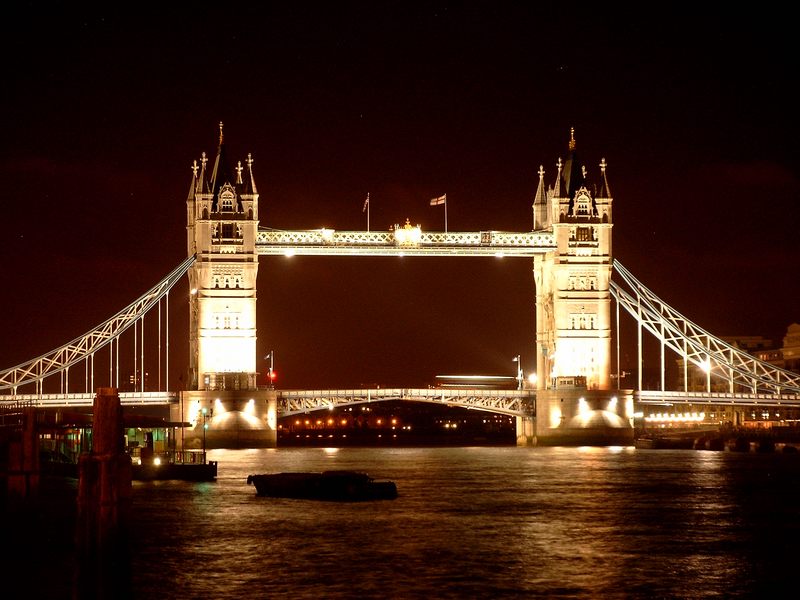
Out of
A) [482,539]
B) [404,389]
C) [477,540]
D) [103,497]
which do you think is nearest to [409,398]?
[404,389]

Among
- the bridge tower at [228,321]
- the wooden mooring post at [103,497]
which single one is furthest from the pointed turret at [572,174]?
the wooden mooring post at [103,497]

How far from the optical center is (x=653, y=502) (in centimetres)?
5212

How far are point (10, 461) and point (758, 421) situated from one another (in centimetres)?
9081

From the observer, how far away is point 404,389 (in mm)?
94250

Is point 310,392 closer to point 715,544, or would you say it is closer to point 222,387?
point 222,387

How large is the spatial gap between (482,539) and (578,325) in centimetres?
5703

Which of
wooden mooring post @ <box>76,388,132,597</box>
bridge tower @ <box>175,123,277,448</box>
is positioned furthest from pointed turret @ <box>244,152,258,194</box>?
wooden mooring post @ <box>76,388,132,597</box>

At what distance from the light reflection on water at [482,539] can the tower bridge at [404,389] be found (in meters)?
25.1

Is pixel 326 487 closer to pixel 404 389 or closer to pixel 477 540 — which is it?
pixel 477 540

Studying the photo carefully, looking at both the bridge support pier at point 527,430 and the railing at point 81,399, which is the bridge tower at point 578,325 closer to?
the bridge support pier at point 527,430

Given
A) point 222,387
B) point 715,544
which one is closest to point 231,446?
point 222,387

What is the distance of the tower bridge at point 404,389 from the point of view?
91.8 meters

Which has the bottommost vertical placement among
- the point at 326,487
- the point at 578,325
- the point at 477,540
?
the point at 477,540

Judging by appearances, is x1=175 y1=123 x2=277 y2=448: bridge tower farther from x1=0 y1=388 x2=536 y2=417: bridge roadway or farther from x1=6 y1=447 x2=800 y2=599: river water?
x1=6 y1=447 x2=800 y2=599: river water
